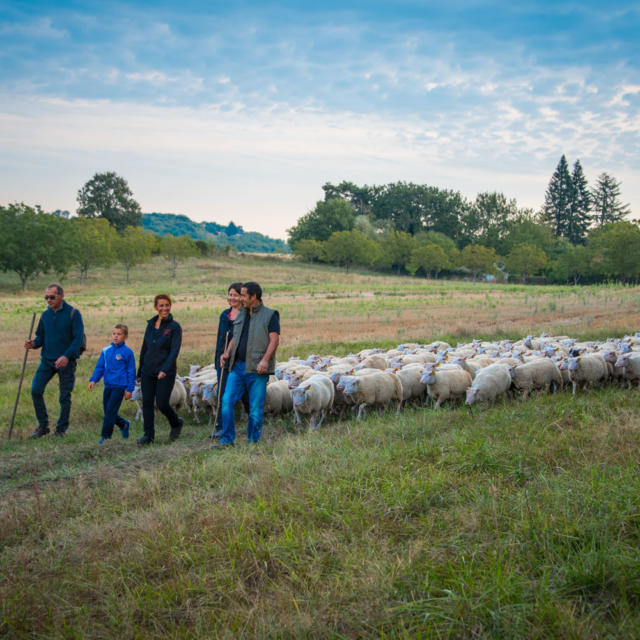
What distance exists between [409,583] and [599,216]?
127 metres

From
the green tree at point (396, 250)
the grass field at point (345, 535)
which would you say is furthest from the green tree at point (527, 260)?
the grass field at point (345, 535)

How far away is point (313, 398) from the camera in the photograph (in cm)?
886

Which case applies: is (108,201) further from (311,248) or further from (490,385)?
(490,385)

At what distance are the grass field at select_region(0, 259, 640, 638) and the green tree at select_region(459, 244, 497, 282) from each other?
286 ft

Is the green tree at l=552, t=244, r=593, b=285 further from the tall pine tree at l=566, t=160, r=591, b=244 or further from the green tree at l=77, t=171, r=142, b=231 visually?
the green tree at l=77, t=171, r=142, b=231

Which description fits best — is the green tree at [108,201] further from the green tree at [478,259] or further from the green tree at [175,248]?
the green tree at [478,259]

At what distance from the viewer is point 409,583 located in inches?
126

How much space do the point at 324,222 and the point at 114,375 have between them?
10191cm

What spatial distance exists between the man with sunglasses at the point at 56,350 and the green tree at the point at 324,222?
322ft

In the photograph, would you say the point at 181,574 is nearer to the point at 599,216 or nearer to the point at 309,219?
the point at 309,219

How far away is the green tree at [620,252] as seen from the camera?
70750 mm

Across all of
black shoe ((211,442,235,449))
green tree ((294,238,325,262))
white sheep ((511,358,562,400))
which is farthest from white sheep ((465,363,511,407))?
green tree ((294,238,325,262))

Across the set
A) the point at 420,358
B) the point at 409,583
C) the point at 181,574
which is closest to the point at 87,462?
the point at 181,574

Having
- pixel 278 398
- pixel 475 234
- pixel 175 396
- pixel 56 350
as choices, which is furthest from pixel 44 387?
pixel 475 234
